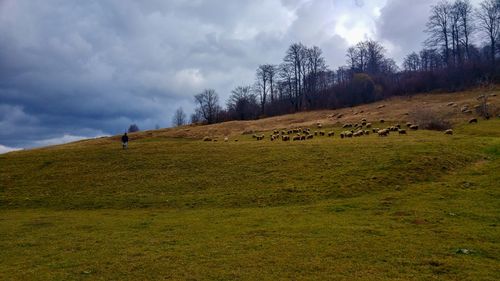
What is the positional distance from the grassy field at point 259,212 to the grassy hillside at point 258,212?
0.30 ft

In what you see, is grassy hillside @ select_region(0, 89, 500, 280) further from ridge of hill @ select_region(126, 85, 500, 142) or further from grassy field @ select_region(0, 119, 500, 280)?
ridge of hill @ select_region(126, 85, 500, 142)

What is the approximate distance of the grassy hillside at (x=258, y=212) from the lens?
1394 centimetres

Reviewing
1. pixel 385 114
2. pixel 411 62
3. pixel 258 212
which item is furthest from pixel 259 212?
pixel 411 62

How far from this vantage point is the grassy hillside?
13.9 meters

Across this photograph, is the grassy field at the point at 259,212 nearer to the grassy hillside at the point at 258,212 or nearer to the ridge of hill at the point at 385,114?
the grassy hillside at the point at 258,212

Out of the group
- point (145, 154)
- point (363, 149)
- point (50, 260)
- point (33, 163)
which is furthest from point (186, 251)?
point (33, 163)

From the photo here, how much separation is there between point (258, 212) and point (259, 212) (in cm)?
7

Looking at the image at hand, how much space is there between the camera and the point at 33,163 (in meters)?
43.1

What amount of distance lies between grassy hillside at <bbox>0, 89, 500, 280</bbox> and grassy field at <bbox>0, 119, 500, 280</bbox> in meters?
0.09

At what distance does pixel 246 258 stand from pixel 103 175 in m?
25.9

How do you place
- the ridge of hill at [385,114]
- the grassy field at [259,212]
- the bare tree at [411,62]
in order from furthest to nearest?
the bare tree at [411,62], the ridge of hill at [385,114], the grassy field at [259,212]

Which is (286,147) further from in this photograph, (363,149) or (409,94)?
(409,94)

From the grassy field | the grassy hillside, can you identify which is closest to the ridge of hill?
the grassy field

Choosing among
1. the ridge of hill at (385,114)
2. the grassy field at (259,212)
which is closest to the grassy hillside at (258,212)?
the grassy field at (259,212)
